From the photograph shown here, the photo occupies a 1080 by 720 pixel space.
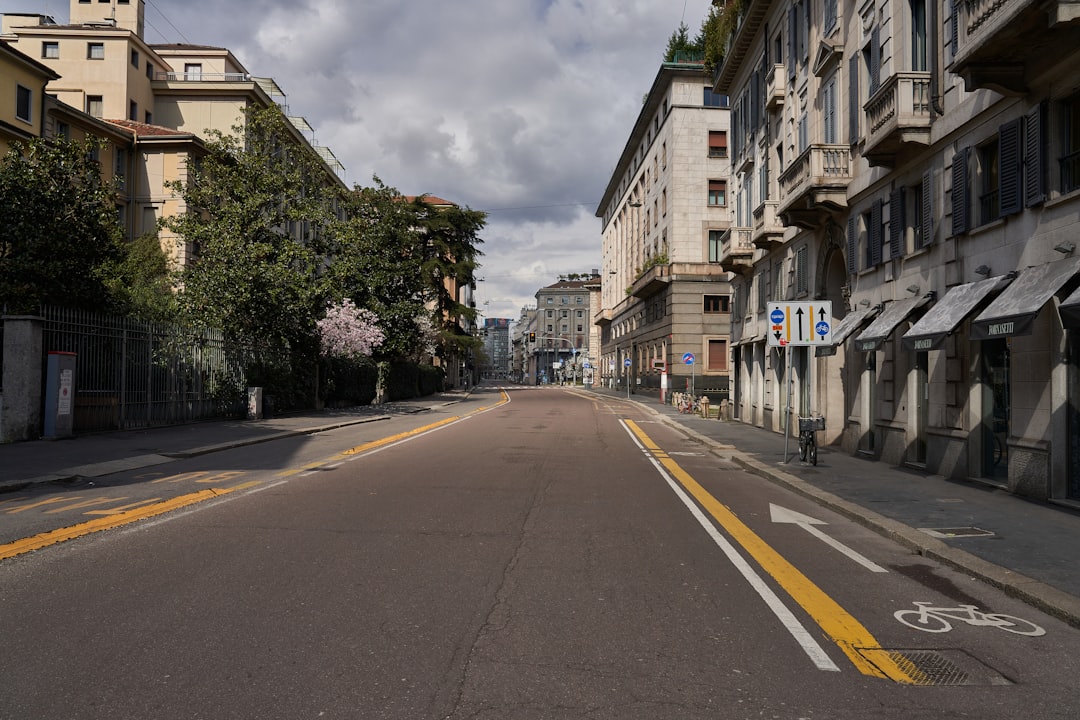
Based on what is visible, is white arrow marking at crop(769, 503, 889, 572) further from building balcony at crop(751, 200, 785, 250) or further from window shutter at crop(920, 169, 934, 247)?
building balcony at crop(751, 200, 785, 250)

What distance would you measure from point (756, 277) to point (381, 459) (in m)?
17.9

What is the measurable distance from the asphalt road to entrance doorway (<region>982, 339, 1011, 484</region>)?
4047mm

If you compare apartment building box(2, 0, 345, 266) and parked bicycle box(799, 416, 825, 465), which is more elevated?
apartment building box(2, 0, 345, 266)

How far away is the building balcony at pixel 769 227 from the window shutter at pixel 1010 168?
1202cm

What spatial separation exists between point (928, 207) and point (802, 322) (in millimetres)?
3008

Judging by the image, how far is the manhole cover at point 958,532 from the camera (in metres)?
8.12

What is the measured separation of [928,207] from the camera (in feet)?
46.5

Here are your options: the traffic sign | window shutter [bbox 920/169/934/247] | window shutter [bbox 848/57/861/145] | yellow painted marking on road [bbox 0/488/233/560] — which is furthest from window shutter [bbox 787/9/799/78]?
yellow painted marking on road [bbox 0/488/233/560]

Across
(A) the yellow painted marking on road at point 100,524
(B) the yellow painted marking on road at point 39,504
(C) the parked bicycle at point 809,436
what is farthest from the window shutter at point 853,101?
(B) the yellow painted marking on road at point 39,504

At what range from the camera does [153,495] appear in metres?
10.2

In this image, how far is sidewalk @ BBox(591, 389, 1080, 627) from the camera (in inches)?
248

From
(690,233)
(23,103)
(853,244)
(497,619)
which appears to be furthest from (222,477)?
(690,233)

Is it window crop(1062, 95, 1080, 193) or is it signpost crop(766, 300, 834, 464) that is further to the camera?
signpost crop(766, 300, 834, 464)

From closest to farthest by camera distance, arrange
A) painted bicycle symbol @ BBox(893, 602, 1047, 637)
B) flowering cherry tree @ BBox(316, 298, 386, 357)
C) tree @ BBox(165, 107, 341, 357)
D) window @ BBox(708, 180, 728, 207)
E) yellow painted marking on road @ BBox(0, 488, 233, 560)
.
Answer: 1. painted bicycle symbol @ BBox(893, 602, 1047, 637)
2. yellow painted marking on road @ BBox(0, 488, 233, 560)
3. tree @ BBox(165, 107, 341, 357)
4. flowering cherry tree @ BBox(316, 298, 386, 357)
5. window @ BBox(708, 180, 728, 207)
